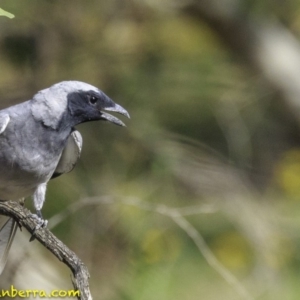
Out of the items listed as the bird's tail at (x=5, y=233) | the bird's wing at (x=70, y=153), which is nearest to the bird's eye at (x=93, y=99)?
Result: the bird's wing at (x=70, y=153)

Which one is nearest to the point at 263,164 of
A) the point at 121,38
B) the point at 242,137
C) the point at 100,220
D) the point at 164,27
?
the point at 242,137

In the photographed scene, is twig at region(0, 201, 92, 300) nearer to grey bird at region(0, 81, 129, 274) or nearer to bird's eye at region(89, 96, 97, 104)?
grey bird at region(0, 81, 129, 274)

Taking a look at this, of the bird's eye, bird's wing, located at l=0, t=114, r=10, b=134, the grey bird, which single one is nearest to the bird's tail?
the grey bird

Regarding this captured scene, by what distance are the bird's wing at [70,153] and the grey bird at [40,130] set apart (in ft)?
0.70

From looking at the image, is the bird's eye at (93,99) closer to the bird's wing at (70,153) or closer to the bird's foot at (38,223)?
the bird's wing at (70,153)

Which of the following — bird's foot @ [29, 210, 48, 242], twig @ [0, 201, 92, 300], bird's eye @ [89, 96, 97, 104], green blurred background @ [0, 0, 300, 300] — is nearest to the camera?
twig @ [0, 201, 92, 300]

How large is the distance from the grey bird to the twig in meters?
0.05

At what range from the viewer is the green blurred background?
191 inches

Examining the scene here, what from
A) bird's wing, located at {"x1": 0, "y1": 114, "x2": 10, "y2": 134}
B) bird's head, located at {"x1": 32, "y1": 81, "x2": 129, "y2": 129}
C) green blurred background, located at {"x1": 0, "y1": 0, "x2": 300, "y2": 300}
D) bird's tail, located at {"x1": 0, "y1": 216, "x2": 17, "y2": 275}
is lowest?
green blurred background, located at {"x1": 0, "y1": 0, "x2": 300, "y2": 300}

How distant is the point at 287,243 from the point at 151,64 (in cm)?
209

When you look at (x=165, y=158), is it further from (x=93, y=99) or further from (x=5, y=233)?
(x=93, y=99)

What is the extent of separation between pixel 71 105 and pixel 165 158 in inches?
114

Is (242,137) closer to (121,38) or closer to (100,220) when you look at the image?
(121,38)

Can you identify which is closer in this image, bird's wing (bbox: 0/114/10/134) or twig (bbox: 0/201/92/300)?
twig (bbox: 0/201/92/300)
